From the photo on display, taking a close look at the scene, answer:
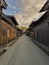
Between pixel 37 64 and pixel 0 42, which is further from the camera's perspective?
pixel 0 42

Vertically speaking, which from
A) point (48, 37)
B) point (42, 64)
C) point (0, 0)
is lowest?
point (42, 64)

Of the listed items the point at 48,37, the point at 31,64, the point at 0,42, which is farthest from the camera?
the point at 0,42

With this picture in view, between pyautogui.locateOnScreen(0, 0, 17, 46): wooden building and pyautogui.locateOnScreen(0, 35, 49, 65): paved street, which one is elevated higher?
pyautogui.locateOnScreen(0, 0, 17, 46): wooden building

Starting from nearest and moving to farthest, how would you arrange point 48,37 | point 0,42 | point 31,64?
→ point 31,64 → point 48,37 → point 0,42

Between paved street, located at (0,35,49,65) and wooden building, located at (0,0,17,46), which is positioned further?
wooden building, located at (0,0,17,46)

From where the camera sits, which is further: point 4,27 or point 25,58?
point 4,27

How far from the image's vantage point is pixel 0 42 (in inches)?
1064

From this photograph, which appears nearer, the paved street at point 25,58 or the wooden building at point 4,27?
the paved street at point 25,58

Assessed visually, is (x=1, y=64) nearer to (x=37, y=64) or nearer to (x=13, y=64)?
(x=13, y=64)

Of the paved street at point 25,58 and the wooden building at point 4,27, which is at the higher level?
the wooden building at point 4,27

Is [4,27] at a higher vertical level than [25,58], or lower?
higher

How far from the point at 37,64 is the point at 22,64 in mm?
946

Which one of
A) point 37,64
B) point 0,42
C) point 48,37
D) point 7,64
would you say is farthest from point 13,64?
point 0,42

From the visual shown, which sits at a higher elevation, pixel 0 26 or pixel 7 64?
pixel 0 26
